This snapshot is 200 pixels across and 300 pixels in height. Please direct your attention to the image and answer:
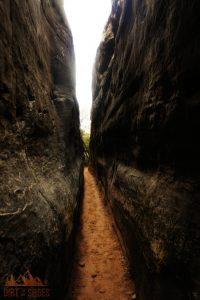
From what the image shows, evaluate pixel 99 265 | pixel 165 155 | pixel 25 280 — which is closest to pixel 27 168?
pixel 25 280

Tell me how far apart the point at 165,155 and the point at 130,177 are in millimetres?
1913

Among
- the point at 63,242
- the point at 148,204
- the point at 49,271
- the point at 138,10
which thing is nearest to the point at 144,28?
the point at 138,10

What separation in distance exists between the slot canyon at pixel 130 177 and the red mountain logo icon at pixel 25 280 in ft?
0.04

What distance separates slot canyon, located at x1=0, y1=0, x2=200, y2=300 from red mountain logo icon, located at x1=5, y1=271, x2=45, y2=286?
0.01 metres

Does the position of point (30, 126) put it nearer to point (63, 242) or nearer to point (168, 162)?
point (63, 242)

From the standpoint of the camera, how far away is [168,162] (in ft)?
11.8

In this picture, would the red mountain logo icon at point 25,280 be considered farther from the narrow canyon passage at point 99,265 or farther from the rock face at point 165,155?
the rock face at point 165,155

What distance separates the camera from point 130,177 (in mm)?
5469

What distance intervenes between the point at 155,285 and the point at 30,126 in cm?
374

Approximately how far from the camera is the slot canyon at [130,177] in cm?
278

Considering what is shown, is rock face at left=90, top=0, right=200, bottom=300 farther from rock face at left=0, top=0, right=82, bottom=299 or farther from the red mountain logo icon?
the red mountain logo icon

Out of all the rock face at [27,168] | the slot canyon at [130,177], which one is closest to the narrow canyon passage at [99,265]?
the slot canyon at [130,177]

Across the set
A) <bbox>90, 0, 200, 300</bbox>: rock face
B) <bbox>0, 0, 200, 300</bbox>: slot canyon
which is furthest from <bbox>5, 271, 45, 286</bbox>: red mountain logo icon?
<bbox>90, 0, 200, 300</bbox>: rock face

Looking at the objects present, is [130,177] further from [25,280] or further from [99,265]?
[25,280]
